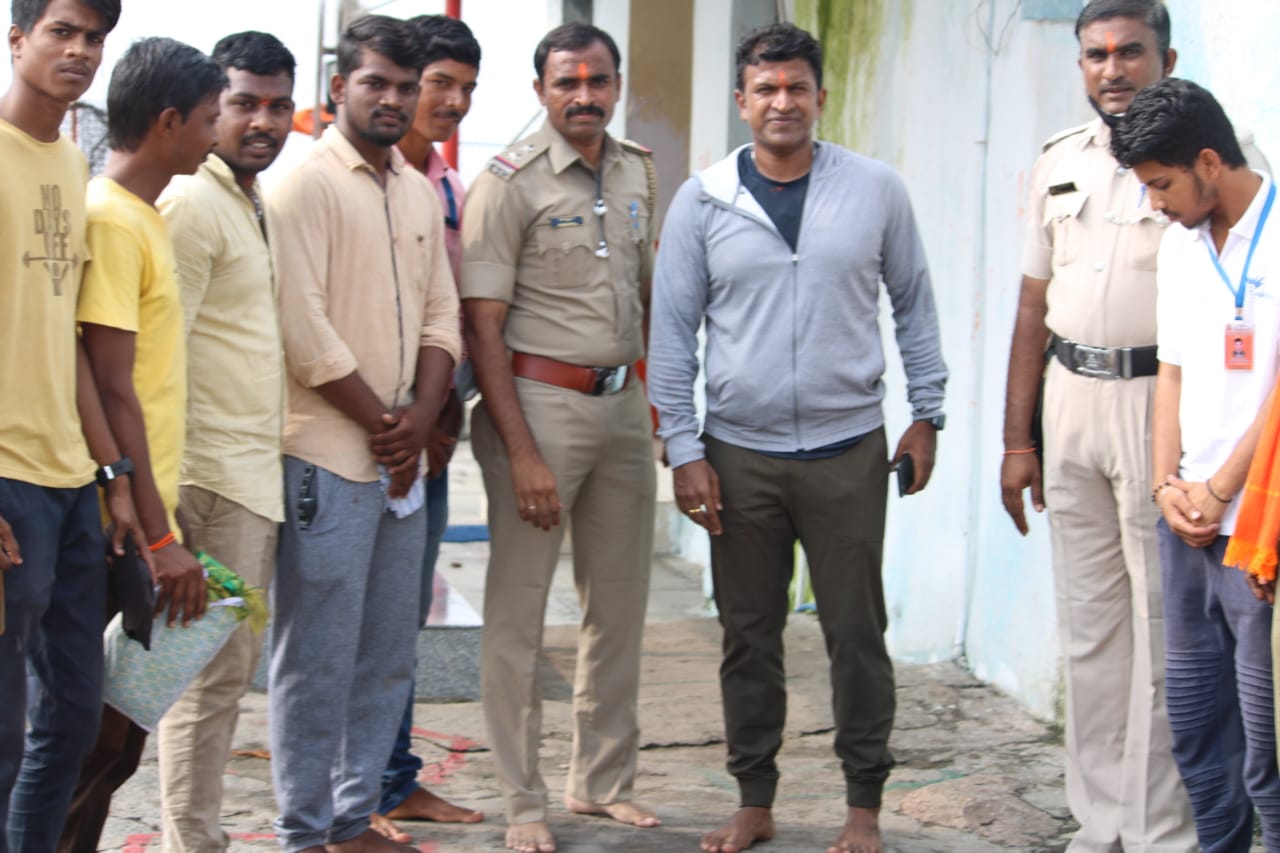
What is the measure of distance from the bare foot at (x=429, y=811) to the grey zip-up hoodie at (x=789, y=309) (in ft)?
3.84

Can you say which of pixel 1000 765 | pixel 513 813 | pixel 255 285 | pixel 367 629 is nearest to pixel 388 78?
pixel 255 285

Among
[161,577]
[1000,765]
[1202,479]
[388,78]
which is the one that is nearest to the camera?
[161,577]

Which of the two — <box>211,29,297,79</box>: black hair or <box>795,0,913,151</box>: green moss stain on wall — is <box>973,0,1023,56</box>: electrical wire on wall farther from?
<box>211,29,297,79</box>: black hair

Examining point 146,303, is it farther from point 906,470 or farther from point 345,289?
point 906,470

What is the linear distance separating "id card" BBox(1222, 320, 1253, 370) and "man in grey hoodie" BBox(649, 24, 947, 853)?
97cm

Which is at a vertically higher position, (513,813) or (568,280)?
(568,280)

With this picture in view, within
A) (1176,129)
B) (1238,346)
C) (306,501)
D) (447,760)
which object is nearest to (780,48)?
(1176,129)

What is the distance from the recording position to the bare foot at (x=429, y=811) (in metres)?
4.50

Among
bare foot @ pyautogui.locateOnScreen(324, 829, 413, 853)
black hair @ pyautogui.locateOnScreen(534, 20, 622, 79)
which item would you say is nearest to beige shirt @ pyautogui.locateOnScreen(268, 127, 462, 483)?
black hair @ pyautogui.locateOnScreen(534, 20, 622, 79)

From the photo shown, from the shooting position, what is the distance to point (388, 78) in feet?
13.0

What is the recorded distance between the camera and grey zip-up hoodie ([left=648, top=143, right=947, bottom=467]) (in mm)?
4191

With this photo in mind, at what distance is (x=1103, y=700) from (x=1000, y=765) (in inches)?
37.2

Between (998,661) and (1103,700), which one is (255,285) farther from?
(998,661)

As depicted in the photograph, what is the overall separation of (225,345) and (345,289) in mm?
408
